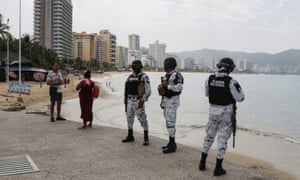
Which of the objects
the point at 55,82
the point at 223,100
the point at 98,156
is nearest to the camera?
the point at 223,100

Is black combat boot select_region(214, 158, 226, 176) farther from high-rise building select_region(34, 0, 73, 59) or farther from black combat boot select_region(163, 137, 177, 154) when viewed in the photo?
high-rise building select_region(34, 0, 73, 59)

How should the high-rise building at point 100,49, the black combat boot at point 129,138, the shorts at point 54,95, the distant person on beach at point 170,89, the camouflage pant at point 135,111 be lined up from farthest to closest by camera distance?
the high-rise building at point 100,49 < the shorts at point 54,95 < the black combat boot at point 129,138 < the camouflage pant at point 135,111 < the distant person on beach at point 170,89

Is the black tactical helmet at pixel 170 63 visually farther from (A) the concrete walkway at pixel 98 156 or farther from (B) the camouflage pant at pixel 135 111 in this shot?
(A) the concrete walkway at pixel 98 156

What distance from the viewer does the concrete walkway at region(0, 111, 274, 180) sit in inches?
179

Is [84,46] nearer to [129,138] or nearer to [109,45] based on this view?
[109,45]

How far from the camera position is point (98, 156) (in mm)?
5426

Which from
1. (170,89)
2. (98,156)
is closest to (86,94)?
(98,156)

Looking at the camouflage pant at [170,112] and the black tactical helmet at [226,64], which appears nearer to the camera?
the black tactical helmet at [226,64]

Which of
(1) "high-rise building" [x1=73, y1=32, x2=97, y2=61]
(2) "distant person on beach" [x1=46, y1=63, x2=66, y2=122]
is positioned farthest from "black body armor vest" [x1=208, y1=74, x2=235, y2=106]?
(1) "high-rise building" [x1=73, y1=32, x2=97, y2=61]

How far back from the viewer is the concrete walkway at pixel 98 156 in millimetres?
4557

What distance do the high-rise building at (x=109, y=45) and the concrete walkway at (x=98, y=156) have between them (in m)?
174

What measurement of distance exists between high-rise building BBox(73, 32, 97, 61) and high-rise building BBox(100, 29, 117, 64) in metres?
15.6

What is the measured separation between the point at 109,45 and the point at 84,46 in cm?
1896

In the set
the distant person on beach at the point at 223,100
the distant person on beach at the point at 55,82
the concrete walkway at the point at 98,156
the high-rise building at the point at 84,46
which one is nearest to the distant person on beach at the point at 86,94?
the concrete walkway at the point at 98,156
